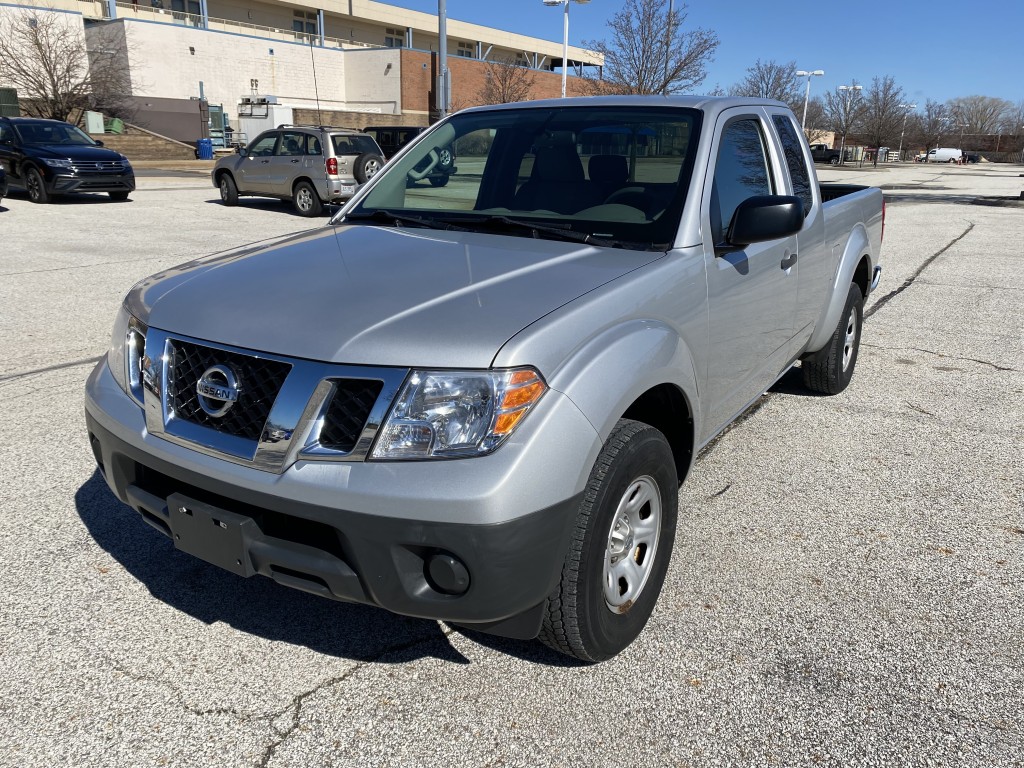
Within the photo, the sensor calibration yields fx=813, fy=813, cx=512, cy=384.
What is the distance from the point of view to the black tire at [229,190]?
18.2 meters

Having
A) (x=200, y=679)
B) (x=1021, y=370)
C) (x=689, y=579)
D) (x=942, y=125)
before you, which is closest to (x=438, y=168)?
(x=689, y=579)

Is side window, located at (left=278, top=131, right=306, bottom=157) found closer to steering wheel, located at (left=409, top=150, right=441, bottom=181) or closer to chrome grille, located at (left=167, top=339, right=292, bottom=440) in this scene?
steering wheel, located at (left=409, top=150, right=441, bottom=181)

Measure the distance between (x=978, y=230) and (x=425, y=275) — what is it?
666 inches

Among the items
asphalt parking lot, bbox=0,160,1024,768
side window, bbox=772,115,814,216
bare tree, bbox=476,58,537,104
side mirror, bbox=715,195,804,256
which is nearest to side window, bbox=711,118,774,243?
side mirror, bbox=715,195,804,256

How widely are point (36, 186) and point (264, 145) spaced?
4.68 m

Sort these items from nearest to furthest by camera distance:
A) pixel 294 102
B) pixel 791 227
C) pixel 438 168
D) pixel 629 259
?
pixel 629 259
pixel 791 227
pixel 438 168
pixel 294 102

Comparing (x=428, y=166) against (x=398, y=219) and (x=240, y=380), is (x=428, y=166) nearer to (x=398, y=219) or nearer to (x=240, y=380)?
(x=398, y=219)

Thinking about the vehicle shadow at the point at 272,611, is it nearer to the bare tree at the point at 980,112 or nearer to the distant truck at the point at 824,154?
the distant truck at the point at 824,154

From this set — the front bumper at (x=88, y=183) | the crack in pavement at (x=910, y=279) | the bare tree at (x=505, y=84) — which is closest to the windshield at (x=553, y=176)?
the crack in pavement at (x=910, y=279)

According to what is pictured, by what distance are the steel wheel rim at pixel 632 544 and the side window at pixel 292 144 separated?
51.6ft

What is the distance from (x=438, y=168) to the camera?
13.4 feet

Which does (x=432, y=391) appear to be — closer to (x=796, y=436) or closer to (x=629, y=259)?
(x=629, y=259)

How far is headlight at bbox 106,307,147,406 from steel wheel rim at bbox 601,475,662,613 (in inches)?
62.1

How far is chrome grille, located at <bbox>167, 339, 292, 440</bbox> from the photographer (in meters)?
2.28
